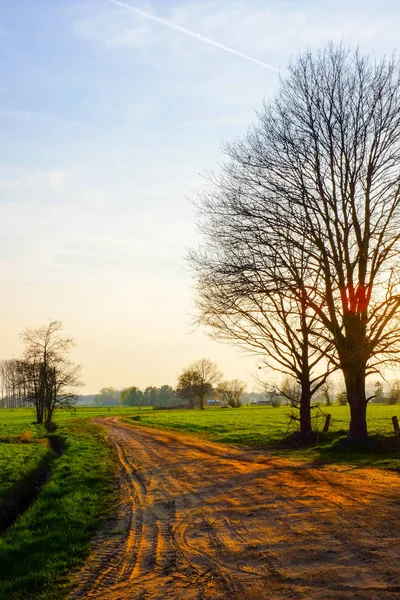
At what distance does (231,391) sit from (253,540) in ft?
341

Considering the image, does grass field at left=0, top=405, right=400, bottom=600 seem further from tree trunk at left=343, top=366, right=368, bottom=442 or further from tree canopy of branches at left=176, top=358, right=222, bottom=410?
tree canopy of branches at left=176, top=358, right=222, bottom=410

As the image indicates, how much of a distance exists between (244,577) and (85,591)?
75.7 inches

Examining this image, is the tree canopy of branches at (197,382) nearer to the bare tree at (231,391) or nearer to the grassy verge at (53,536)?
the bare tree at (231,391)

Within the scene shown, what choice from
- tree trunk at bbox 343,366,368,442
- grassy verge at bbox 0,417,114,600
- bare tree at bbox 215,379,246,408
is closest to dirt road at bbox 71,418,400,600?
A: grassy verge at bbox 0,417,114,600

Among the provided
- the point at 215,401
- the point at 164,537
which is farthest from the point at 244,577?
the point at 215,401

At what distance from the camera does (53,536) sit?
8984mm

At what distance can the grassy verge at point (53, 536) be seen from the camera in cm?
675

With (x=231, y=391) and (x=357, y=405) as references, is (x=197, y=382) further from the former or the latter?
(x=357, y=405)

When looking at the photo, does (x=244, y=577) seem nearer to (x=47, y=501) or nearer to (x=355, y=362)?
(x=47, y=501)

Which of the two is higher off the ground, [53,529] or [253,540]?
[253,540]

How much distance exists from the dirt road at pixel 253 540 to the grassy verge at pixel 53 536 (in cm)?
37

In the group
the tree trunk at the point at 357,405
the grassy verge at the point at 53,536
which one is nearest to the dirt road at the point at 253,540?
the grassy verge at the point at 53,536

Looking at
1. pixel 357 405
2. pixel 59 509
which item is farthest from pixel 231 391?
pixel 59 509

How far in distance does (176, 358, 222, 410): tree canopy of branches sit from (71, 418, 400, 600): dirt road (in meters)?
97.0
